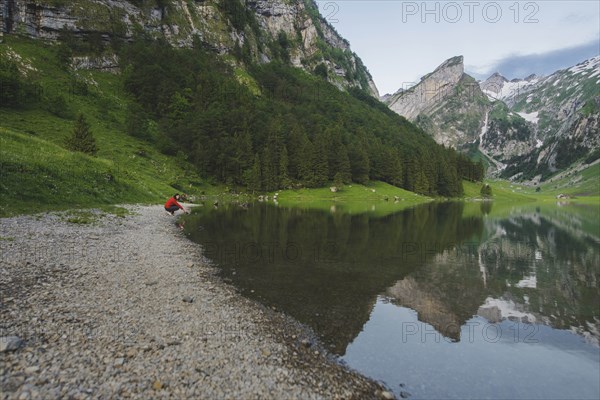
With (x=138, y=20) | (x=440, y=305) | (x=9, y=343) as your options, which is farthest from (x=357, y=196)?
(x=138, y=20)

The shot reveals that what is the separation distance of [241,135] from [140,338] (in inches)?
4102

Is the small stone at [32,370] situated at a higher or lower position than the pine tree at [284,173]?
lower

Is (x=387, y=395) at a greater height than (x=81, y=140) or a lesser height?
lesser

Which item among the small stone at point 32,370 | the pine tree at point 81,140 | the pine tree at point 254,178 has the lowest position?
the small stone at point 32,370

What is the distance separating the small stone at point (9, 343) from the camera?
8.13 meters

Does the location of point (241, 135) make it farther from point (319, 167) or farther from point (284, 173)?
point (319, 167)

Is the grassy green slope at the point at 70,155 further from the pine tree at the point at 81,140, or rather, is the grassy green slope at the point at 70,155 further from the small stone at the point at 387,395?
the small stone at the point at 387,395

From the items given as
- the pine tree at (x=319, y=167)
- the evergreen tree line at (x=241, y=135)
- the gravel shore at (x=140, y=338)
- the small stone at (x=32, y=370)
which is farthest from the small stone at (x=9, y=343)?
the pine tree at (x=319, y=167)

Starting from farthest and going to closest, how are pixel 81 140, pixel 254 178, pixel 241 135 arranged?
pixel 241 135
pixel 254 178
pixel 81 140

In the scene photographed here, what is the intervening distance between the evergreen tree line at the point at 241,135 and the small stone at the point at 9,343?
303ft

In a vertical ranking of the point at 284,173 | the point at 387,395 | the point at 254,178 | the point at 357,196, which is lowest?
the point at 357,196

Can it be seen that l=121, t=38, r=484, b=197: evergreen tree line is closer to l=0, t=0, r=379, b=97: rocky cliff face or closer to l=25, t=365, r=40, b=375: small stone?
l=0, t=0, r=379, b=97: rocky cliff face

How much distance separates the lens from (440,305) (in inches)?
625

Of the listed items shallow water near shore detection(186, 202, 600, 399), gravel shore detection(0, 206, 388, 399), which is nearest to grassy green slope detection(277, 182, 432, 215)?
shallow water near shore detection(186, 202, 600, 399)
